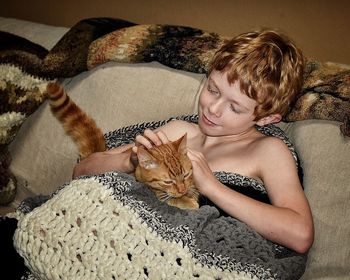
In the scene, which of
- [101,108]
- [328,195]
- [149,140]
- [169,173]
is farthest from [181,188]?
[101,108]

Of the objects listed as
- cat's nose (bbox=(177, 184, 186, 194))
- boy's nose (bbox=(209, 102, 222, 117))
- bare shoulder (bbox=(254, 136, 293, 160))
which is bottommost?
cat's nose (bbox=(177, 184, 186, 194))

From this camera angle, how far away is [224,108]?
1.08m

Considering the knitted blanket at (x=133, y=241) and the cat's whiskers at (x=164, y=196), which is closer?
the knitted blanket at (x=133, y=241)

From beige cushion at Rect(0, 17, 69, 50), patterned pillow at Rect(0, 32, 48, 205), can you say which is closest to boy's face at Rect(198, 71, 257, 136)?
patterned pillow at Rect(0, 32, 48, 205)

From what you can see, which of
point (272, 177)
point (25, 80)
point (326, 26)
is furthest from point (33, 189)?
point (326, 26)

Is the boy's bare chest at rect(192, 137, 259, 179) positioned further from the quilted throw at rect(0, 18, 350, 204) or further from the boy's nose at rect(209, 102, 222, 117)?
the quilted throw at rect(0, 18, 350, 204)

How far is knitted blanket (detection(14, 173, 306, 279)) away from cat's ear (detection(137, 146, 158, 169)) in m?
0.11

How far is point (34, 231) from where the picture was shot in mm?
941

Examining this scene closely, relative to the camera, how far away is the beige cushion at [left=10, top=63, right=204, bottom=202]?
55.4 inches

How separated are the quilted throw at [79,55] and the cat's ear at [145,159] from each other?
41 cm

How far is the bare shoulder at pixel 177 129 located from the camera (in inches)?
50.3

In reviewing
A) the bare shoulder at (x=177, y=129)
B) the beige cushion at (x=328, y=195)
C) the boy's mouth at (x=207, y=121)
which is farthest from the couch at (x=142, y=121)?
the boy's mouth at (x=207, y=121)

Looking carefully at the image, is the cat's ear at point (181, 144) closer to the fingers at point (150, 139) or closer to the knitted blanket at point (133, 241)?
the fingers at point (150, 139)

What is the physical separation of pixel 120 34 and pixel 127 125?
35 cm
